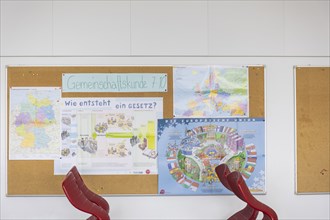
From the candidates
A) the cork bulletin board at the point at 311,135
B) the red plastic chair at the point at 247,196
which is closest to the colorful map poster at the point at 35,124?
the red plastic chair at the point at 247,196

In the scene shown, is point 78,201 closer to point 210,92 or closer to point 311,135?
point 210,92

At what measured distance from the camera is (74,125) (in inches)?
116

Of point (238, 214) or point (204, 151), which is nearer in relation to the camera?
point (238, 214)

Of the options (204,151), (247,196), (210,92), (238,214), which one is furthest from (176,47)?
(238,214)

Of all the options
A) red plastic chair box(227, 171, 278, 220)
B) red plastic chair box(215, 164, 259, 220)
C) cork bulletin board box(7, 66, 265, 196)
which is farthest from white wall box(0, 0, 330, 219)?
red plastic chair box(227, 171, 278, 220)

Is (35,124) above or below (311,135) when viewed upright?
above

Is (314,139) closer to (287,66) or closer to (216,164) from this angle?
(287,66)

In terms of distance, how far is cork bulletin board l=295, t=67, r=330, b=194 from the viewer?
2982 mm

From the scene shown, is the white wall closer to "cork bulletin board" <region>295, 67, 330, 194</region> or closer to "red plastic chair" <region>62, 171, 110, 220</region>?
"cork bulletin board" <region>295, 67, 330, 194</region>

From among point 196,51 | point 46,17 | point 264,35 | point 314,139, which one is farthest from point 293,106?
point 46,17

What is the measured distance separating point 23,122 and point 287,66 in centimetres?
240

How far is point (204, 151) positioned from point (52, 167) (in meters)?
1.34

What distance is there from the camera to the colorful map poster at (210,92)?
2.96 meters

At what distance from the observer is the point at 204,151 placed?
2.96 meters
